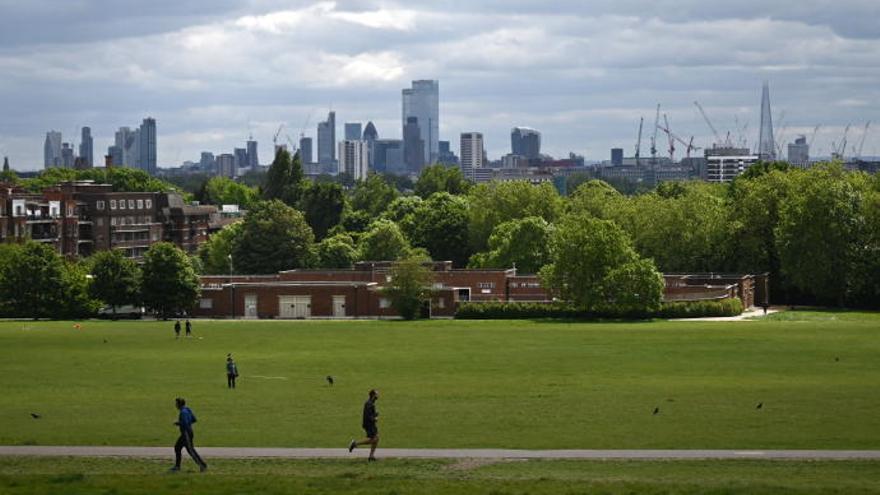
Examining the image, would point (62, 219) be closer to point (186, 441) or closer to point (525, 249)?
point (525, 249)

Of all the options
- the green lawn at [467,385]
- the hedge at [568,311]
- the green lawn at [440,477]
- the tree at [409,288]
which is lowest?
the green lawn at [440,477]

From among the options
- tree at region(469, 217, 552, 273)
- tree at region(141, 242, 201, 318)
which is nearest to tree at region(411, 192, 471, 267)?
tree at region(469, 217, 552, 273)

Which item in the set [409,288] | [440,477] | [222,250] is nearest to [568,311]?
[409,288]

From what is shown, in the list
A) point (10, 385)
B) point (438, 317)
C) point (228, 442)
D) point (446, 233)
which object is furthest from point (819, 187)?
point (228, 442)

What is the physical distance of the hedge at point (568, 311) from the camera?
11150 cm

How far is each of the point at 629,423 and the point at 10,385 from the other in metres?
28.6

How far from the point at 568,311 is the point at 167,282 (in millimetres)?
31586

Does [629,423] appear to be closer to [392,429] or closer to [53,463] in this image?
[392,429]

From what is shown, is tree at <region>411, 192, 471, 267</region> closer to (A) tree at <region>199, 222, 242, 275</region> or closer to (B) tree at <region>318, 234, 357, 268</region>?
(B) tree at <region>318, 234, 357, 268</region>

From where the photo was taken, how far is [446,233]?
181 meters

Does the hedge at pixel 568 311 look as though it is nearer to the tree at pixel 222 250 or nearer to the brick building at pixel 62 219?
the tree at pixel 222 250

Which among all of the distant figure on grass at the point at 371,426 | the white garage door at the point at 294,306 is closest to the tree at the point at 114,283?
the white garage door at the point at 294,306

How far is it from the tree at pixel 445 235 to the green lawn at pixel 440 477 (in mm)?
139408

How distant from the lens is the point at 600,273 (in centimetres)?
11325
